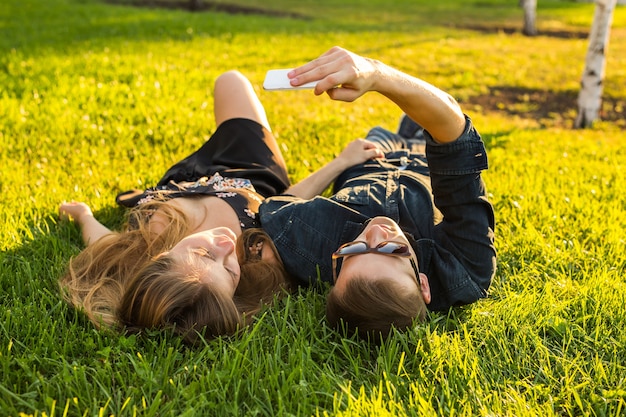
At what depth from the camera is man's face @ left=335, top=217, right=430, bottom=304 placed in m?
2.92

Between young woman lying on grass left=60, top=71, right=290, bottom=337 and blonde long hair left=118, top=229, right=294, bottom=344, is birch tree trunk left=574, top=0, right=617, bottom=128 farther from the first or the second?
blonde long hair left=118, top=229, right=294, bottom=344

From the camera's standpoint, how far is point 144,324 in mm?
3037

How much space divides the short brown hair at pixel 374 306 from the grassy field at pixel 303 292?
89mm

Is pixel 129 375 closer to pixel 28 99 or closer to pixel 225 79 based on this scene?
pixel 225 79

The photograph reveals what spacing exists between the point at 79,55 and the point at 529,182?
709 cm

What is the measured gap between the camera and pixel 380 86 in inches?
115

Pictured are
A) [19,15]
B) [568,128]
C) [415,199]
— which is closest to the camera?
[415,199]

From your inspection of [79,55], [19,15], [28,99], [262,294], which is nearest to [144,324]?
[262,294]

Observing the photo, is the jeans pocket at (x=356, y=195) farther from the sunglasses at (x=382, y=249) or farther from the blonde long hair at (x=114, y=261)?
the blonde long hair at (x=114, y=261)

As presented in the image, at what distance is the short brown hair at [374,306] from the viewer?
287 cm

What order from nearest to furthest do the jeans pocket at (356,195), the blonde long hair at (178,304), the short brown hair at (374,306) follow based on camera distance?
1. the short brown hair at (374,306)
2. the blonde long hair at (178,304)
3. the jeans pocket at (356,195)

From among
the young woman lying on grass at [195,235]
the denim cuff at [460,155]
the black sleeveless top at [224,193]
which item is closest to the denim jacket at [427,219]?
the denim cuff at [460,155]

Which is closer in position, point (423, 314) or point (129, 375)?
point (129, 375)

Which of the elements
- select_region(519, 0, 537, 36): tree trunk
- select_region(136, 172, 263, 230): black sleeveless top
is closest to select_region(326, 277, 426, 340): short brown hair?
select_region(136, 172, 263, 230): black sleeveless top
